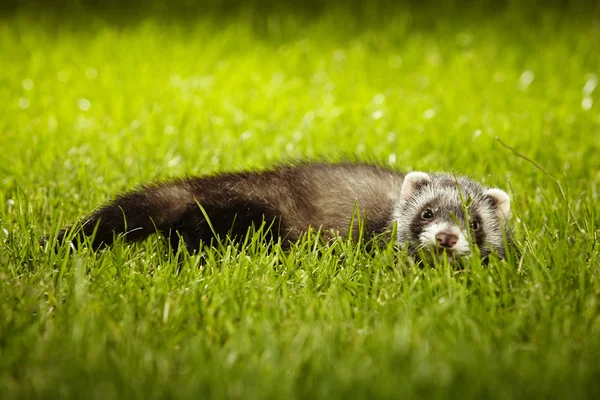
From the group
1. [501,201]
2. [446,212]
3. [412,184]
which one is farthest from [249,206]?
[501,201]

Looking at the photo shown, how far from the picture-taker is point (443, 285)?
3.38 metres

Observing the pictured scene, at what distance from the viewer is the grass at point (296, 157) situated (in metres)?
2.54

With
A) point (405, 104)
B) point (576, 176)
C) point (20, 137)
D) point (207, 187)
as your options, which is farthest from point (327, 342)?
point (405, 104)

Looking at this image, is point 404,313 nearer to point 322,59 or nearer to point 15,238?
point 15,238

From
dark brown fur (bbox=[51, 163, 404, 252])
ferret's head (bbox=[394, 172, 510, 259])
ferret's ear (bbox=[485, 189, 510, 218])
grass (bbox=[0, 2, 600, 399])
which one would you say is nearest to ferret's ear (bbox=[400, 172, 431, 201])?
ferret's head (bbox=[394, 172, 510, 259])

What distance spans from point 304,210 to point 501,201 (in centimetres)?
123

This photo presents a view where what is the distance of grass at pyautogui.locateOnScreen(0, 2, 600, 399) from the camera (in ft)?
8.34

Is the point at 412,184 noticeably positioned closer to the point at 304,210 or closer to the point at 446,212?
the point at 446,212

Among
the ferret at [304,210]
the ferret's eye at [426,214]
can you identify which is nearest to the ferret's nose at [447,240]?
the ferret at [304,210]

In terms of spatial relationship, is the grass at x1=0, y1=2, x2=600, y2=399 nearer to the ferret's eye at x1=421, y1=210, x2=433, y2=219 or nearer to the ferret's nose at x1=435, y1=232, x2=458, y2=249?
the ferret's nose at x1=435, y1=232, x2=458, y2=249

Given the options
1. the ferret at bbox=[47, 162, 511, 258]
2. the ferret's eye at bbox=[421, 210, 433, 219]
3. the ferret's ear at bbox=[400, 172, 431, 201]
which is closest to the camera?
the ferret at bbox=[47, 162, 511, 258]

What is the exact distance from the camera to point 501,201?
4309mm

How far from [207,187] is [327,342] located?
1.76 m

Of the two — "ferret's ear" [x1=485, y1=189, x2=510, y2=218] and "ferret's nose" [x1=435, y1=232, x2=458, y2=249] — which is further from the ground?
"ferret's ear" [x1=485, y1=189, x2=510, y2=218]
